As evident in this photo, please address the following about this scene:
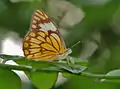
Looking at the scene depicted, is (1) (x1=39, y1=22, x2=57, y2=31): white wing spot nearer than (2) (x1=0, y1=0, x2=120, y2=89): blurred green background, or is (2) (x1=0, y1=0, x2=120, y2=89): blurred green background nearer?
(1) (x1=39, y1=22, x2=57, y2=31): white wing spot

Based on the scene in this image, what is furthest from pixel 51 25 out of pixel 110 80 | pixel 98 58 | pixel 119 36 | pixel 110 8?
pixel 119 36

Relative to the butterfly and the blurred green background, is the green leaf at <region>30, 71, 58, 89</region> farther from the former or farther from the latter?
the blurred green background

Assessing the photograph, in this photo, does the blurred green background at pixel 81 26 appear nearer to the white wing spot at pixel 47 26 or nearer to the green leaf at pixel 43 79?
the white wing spot at pixel 47 26

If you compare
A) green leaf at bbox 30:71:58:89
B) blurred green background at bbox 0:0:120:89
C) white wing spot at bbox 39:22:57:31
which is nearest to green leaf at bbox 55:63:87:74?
green leaf at bbox 30:71:58:89

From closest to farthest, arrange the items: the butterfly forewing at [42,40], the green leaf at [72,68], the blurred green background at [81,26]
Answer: the green leaf at [72,68] → the butterfly forewing at [42,40] → the blurred green background at [81,26]

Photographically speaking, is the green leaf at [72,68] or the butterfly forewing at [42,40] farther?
the butterfly forewing at [42,40]

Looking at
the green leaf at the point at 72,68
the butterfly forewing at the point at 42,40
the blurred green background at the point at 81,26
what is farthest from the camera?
the blurred green background at the point at 81,26

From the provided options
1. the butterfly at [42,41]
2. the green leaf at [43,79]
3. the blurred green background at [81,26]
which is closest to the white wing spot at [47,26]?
the butterfly at [42,41]
